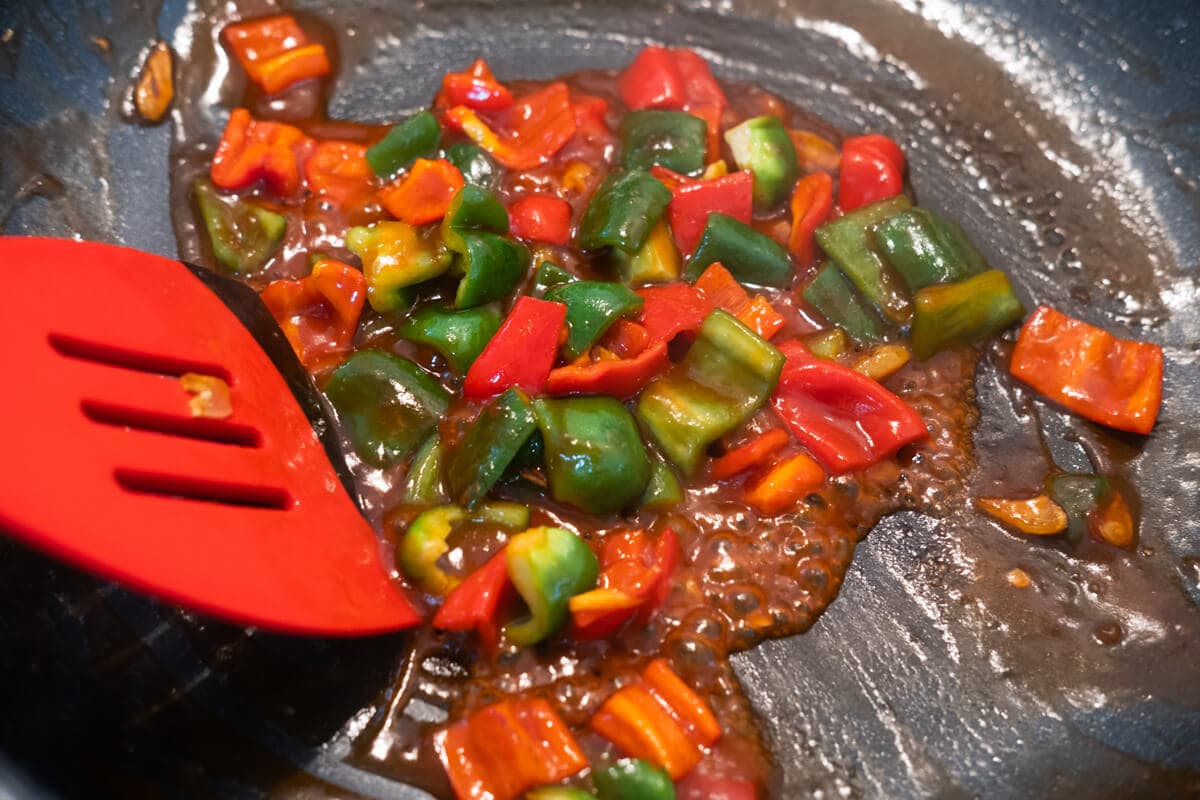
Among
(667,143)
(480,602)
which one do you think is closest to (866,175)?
(667,143)

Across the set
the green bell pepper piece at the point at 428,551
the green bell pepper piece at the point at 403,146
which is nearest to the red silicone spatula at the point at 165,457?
the green bell pepper piece at the point at 428,551

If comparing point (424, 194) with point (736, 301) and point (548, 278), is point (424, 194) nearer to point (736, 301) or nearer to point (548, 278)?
point (548, 278)

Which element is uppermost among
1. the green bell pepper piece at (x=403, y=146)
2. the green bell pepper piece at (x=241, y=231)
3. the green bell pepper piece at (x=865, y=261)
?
the green bell pepper piece at (x=865, y=261)

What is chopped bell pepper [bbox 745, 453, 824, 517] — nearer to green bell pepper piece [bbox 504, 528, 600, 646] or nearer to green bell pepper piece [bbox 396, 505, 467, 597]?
green bell pepper piece [bbox 504, 528, 600, 646]

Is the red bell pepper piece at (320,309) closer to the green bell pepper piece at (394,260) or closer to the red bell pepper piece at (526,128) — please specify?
the green bell pepper piece at (394,260)

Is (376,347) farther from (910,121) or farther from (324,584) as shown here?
(910,121)
